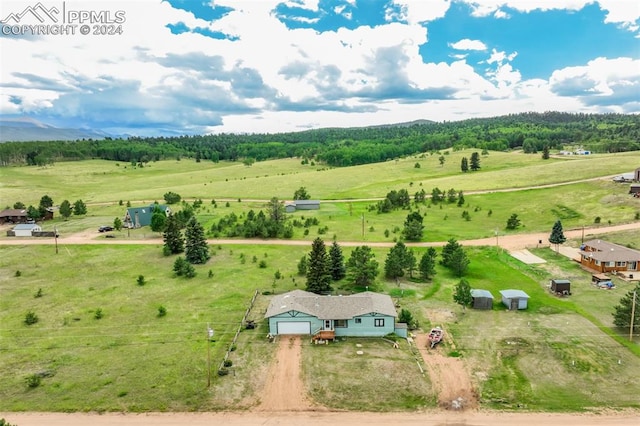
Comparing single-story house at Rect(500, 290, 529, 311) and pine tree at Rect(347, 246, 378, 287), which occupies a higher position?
pine tree at Rect(347, 246, 378, 287)

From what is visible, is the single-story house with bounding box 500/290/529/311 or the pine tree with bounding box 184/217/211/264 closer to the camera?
the single-story house with bounding box 500/290/529/311

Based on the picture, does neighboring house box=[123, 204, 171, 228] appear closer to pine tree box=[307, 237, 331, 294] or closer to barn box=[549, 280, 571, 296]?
pine tree box=[307, 237, 331, 294]

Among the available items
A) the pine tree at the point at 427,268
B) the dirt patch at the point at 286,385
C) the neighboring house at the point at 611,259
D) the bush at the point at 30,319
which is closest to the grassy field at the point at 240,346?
the bush at the point at 30,319

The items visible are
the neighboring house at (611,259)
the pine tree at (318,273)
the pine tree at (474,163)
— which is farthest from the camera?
the pine tree at (474,163)

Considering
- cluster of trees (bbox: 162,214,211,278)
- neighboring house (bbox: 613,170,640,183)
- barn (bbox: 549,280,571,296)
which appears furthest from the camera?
neighboring house (bbox: 613,170,640,183)

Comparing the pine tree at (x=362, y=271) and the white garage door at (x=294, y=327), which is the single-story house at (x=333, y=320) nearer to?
the white garage door at (x=294, y=327)

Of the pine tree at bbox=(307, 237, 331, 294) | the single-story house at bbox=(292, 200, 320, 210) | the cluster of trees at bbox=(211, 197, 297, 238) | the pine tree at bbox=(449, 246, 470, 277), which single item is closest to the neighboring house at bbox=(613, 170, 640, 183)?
the pine tree at bbox=(449, 246, 470, 277)
